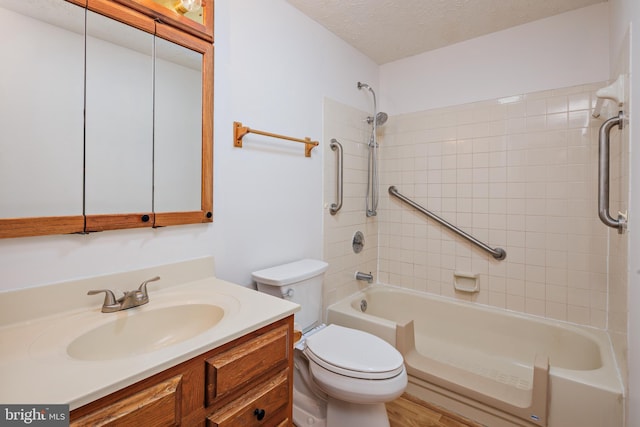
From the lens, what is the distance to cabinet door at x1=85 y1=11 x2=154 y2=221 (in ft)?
3.45

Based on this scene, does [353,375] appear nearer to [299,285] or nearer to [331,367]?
[331,367]

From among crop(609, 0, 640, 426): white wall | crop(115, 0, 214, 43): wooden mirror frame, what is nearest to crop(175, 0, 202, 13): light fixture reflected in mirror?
crop(115, 0, 214, 43): wooden mirror frame

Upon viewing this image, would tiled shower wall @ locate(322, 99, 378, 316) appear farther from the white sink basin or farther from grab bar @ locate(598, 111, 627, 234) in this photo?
grab bar @ locate(598, 111, 627, 234)

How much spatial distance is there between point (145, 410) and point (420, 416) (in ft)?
5.01

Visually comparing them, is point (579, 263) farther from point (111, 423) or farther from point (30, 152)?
point (30, 152)

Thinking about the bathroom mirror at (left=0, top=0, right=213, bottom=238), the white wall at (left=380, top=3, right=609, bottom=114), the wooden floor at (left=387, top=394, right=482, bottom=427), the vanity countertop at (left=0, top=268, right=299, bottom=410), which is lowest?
the wooden floor at (left=387, top=394, right=482, bottom=427)

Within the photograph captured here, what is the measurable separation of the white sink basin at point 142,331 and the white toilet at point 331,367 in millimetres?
420

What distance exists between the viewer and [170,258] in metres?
1.26

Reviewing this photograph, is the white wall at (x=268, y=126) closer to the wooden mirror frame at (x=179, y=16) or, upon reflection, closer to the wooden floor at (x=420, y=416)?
the wooden mirror frame at (x=179, y=16)

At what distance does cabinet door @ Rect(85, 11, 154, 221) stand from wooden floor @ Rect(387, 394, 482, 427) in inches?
64.5

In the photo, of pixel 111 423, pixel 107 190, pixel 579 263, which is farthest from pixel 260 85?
pixel 579 263

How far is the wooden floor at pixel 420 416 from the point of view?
1613 mm

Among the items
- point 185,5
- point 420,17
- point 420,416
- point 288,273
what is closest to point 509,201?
point 420,17

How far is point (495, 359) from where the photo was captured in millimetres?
2010
